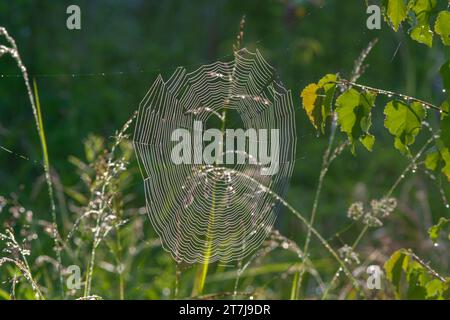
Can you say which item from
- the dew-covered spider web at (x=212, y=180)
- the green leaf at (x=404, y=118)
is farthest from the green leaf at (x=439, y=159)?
the dew-covered spider web at (x=212, y=180)

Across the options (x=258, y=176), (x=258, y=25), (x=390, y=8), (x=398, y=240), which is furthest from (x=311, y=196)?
(x=390, y=8)

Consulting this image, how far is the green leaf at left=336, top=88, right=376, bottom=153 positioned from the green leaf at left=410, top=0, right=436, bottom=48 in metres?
0.18

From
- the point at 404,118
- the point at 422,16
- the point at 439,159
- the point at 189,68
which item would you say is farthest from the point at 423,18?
the point at 189,68

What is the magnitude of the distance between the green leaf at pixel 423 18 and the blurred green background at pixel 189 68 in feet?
6.07

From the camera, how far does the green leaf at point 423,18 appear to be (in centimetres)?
211

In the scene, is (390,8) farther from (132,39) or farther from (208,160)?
(132,39)

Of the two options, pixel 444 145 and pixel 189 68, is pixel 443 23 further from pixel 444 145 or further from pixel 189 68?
pixel 189 68

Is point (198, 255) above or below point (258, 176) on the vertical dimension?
below

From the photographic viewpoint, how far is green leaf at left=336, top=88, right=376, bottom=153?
83.2 inches

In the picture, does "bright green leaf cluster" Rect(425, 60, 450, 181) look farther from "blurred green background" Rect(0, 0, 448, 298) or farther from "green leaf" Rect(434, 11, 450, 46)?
"blurred green background" Rect(0, 0, 448, 298)

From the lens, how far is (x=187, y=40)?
25.2ft

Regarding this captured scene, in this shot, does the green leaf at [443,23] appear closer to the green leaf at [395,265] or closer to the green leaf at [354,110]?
the green leaf at [354,110]

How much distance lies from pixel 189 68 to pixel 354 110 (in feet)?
14.2

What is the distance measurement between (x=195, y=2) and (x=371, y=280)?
18.3 feet
